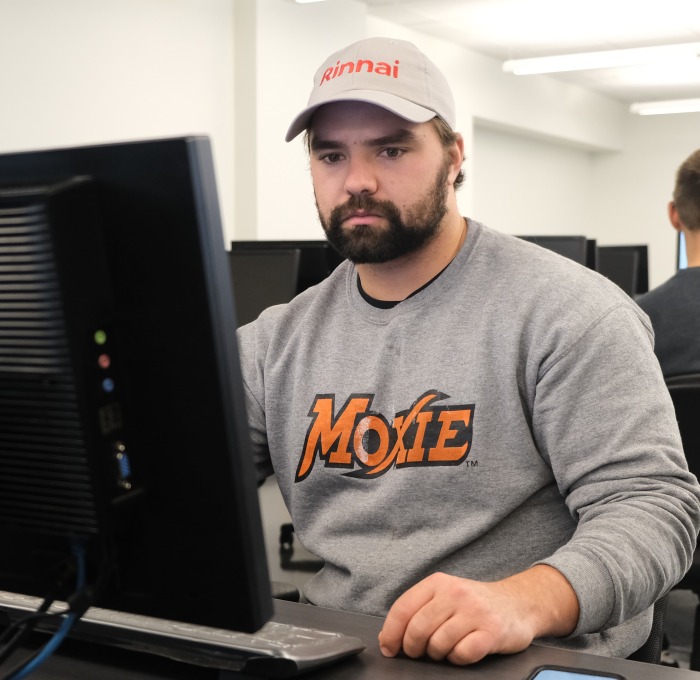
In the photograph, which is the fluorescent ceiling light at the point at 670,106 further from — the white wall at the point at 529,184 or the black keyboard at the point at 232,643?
the black keyboard at the point at 232,643

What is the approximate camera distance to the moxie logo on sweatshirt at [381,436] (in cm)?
111

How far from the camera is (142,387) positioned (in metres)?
0.56

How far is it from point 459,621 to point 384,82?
0.71 m

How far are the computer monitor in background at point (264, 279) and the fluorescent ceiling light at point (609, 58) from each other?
452cm

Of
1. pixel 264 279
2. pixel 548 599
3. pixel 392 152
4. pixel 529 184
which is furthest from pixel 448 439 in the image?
pixel 529 184

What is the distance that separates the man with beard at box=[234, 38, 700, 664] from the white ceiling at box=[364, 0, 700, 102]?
5.49 meters

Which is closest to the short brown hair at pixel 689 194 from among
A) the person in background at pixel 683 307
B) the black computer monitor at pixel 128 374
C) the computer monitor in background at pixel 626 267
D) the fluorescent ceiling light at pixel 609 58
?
the person in background at pixel 683 307

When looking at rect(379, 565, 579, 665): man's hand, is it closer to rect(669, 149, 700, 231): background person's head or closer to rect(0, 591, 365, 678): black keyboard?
rect(0, 591, 365, 678): black keyboard

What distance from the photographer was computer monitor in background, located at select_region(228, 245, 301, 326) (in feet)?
9.53

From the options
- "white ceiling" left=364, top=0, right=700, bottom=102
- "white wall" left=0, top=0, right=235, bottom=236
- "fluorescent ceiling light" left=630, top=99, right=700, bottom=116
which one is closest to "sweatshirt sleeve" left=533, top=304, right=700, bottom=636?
"white wall" left=0, top=0, right=235, bottom=236

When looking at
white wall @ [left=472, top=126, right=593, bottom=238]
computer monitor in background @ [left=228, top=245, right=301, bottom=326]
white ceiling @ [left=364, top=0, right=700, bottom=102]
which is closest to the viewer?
computer monitor in background @ [left=228, top=245, right=301, bottom=326]

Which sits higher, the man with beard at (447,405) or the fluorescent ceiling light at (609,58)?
the fluorescent ceiling light at (609,58)

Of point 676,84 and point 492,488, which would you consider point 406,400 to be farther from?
point 676,84

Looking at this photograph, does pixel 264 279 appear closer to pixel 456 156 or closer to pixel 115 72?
pixel 456 156
